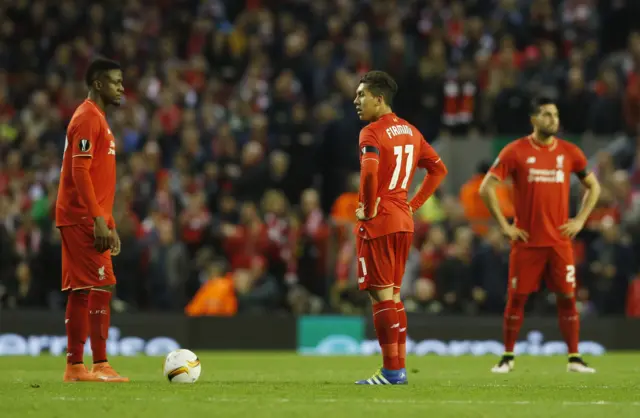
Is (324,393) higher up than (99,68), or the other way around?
(99,68)

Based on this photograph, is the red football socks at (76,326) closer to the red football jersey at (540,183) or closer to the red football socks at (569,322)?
the red football jersey at (540,183)

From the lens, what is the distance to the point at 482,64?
72.5 ft

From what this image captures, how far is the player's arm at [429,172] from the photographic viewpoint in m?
10.6

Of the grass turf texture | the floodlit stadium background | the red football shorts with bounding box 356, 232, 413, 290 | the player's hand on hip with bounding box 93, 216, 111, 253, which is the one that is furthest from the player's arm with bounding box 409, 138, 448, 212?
the floodlit stadium background

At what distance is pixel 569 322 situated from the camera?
1295 centimetres

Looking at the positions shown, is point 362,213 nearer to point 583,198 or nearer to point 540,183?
point 540,183

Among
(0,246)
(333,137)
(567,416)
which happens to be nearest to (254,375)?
(567,416)

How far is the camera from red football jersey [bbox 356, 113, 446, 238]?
10086 millimetres

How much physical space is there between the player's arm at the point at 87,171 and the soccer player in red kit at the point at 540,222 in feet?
13.8

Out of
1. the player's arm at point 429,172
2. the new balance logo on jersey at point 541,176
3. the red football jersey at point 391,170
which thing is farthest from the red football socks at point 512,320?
the red football jersey at point 391,170

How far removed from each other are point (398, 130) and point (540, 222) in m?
3.14

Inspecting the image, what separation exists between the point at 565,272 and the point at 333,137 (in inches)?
340

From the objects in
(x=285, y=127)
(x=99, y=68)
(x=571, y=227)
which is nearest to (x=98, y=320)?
(x=99, y=68)

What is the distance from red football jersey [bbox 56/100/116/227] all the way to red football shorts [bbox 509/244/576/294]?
4.27m
